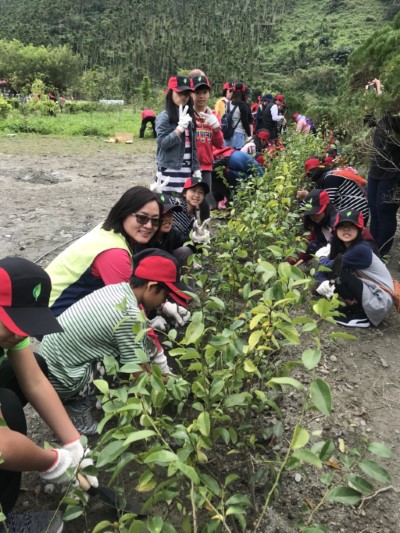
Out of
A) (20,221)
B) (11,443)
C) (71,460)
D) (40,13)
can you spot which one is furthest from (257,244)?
(40,13)

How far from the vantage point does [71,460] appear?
1.59 meters

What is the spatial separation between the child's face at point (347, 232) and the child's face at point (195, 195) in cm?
114

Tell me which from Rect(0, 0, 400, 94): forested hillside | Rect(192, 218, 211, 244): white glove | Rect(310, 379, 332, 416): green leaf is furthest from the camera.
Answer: Rect(0, 0, 400, 94): forested hillside

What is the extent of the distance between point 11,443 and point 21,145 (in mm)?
10381

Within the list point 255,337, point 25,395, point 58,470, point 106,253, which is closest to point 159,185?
point 106,253

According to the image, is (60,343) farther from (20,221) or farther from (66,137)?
(66,137)

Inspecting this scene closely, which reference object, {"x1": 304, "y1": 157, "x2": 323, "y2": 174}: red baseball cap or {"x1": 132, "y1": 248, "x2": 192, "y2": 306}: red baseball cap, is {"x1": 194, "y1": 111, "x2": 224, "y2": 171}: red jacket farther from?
{"x1": 132, "y1": 248, "x2": 192, "y2": 306}: red baseball cap

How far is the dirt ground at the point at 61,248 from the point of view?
179cm

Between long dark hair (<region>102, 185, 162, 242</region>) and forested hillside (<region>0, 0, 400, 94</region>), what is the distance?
42.1 meters

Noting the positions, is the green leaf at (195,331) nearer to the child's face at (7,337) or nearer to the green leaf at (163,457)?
the green leaf at (163,457)

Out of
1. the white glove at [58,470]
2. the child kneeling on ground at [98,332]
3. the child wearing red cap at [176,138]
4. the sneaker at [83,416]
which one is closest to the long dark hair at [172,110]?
the child wearing red cap at [176,138]

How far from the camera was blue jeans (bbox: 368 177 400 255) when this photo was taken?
391 cm

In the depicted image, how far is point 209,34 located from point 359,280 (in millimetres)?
89931

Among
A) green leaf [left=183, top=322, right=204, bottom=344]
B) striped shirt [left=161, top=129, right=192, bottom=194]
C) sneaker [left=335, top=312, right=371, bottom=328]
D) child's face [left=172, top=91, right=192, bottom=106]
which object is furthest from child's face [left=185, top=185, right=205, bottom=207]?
green leaf [left=183, top=322, right=204, bottom=344]
